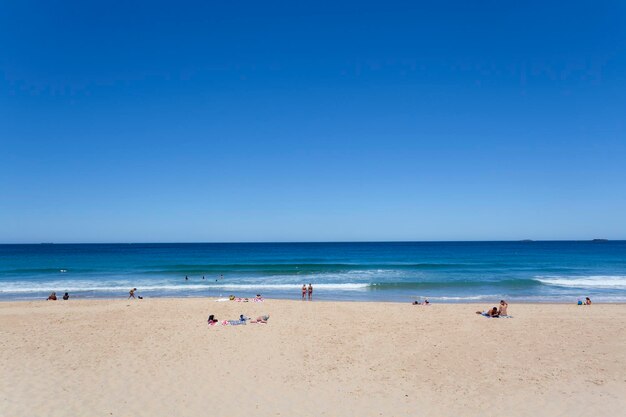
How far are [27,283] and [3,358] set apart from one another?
95.8 ft

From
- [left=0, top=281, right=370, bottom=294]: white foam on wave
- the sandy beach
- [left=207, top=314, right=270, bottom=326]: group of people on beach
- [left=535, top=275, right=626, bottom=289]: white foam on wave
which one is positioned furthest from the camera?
[left=535, top=275, right=626, bottom=289]: white foam on wave

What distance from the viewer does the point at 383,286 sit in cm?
3300

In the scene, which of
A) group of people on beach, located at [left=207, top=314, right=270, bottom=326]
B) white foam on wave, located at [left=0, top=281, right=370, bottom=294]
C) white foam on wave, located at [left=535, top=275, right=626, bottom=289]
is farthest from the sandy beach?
white foam on wave, located at [left=535, top=275, right=626, bottom=289]

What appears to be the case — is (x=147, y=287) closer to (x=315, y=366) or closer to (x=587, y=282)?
(x=315, y=366)

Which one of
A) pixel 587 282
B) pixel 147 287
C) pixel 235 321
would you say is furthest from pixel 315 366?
pixel 587 282

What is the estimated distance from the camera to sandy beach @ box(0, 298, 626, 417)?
27.2 ft

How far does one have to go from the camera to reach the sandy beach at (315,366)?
27.2 feet

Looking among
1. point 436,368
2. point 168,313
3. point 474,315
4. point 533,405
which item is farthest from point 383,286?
point 533,405

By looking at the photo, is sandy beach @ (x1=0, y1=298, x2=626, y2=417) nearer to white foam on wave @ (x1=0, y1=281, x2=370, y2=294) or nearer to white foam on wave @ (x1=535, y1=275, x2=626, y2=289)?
white foam on wave @ (x1=0, y1=281, x2=370, y2=294)

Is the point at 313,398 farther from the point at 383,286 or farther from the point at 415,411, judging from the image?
the point at 383,286

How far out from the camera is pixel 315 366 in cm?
1057

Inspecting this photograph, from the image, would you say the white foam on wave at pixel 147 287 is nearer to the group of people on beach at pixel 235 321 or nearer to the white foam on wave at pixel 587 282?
the group of people on beach at pixel 235 321

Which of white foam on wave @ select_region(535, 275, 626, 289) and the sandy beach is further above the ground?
the sandy beach

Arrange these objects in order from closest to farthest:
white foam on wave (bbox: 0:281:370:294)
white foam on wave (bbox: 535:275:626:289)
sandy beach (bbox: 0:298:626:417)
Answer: sandy beach (bbox: 0:298:626:417) → white foam on wave (bbox: 0:281:370:294) → white foam on wave (bbox: 535:275:626:289)
